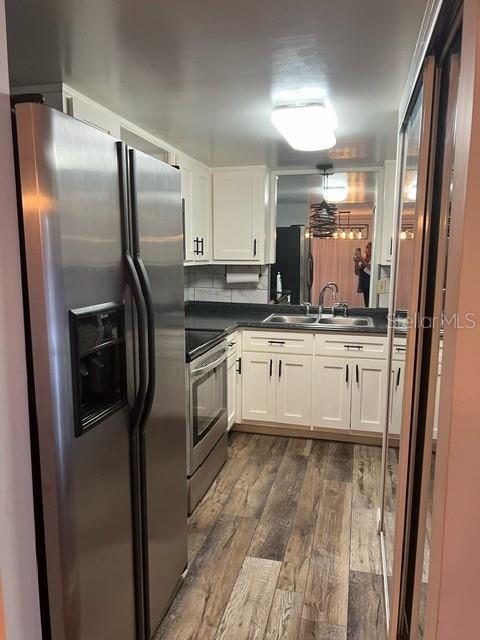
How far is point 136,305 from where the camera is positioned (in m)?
1.49

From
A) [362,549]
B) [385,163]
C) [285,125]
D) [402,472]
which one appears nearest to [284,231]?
[385,163]

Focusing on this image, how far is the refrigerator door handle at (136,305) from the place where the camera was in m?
1.42

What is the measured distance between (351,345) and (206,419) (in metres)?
1.28

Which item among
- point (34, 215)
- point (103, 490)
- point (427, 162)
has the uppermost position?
point (427, 162)

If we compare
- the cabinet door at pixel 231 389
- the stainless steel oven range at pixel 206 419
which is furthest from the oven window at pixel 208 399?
the cabinet door at pixel 231 389

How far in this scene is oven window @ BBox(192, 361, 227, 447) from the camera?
2.63 m

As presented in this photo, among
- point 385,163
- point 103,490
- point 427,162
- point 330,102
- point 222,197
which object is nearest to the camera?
point 427,162

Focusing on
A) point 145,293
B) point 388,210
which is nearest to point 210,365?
point 145,293

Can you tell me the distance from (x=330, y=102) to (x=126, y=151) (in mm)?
1293

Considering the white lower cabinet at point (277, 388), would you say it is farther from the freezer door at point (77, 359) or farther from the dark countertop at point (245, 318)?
the freezer door at point (77, 359)

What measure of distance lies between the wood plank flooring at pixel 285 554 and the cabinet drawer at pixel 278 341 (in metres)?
0.80

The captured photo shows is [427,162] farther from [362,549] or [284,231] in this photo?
[284,231]

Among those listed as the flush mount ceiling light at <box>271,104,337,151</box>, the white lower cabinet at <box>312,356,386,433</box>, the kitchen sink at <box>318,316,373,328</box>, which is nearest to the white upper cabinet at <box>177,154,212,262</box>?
the flush mount ceiling light at <box>271,104,337,151</box>

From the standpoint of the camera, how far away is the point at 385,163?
3.64 metres
